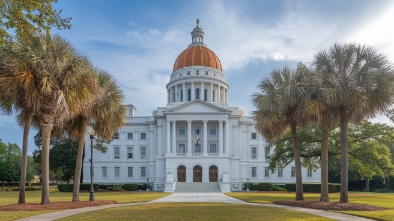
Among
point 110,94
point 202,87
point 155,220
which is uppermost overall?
point 202,87

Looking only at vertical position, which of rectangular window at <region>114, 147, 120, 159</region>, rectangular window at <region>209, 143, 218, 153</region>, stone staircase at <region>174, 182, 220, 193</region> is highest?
rectangular window at <region>209, 143, 218, 153</region>

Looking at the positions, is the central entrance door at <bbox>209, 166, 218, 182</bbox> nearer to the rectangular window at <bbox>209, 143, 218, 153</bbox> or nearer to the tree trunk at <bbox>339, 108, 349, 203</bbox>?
the rectangular window at <bbox>209, 143, 218, 153</bbox>

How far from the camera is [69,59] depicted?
2052 centimetres

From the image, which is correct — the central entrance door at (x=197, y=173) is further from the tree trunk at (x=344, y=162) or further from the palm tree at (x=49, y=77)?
the palm tree at (x=49, y=77)

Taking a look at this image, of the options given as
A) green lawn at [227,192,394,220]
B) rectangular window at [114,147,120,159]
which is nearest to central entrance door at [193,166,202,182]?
rectangular window at [114,147,120,159]

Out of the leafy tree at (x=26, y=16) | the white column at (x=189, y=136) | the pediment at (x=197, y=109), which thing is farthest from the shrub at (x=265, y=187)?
the leafy tree at (x=26, y=16)

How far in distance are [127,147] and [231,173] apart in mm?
20921

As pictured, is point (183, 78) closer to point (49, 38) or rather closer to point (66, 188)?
point (66, 188)

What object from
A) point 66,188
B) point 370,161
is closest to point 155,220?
point 370,161

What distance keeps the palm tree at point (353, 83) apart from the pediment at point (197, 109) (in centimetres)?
4233

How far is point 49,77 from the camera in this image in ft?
65.0

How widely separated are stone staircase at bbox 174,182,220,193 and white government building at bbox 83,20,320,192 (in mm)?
2944

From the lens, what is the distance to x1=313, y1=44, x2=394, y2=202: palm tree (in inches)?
823

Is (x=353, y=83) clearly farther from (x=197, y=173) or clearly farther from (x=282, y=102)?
(x=197, y=173)
